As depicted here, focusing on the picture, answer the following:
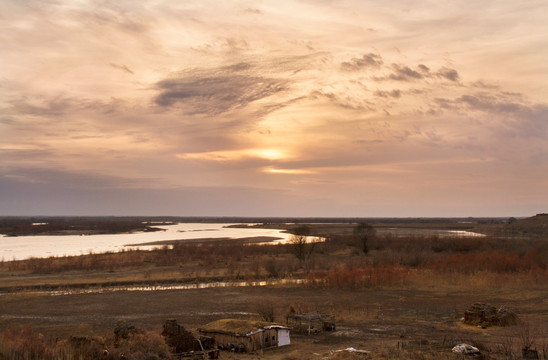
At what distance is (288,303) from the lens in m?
29.2

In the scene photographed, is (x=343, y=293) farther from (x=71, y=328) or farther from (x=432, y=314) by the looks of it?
(x=71, y=328)

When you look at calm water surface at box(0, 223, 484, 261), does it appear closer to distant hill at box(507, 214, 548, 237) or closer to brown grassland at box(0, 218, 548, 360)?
distant hill at box(507, 214, 548, 237)

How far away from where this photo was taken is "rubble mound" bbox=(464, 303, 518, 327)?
71.2 ft

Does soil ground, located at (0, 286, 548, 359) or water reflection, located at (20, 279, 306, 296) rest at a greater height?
soil ground, located at (0, 286, 548, 359)

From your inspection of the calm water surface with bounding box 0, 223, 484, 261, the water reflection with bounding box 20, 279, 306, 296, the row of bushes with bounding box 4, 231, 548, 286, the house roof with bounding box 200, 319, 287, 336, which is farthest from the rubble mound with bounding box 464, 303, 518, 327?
the calm water surface with bounding box 0, 223, 484, 261

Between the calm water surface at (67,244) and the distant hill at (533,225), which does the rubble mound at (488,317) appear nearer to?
the calm water surface at (67,244)

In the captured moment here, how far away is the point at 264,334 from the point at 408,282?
72.3 feet

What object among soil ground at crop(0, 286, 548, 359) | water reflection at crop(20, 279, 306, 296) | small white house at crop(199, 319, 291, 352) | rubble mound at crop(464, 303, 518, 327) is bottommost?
water reflection at crop(20, 279, 306, 296)

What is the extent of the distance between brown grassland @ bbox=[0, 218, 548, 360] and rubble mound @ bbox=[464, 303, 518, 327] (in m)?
0.42

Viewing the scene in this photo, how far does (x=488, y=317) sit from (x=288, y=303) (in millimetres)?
11654

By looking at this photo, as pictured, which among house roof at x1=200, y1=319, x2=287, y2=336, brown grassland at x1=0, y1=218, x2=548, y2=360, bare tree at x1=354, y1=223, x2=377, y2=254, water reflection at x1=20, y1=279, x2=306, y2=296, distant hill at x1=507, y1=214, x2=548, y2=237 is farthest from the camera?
distant hill at x1=507, y1=214, x2=548, y2=237

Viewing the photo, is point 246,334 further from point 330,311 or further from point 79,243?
point 79,243

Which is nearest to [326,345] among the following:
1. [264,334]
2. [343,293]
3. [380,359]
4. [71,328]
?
[264,334]

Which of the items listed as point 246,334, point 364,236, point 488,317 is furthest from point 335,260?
point 246,334
